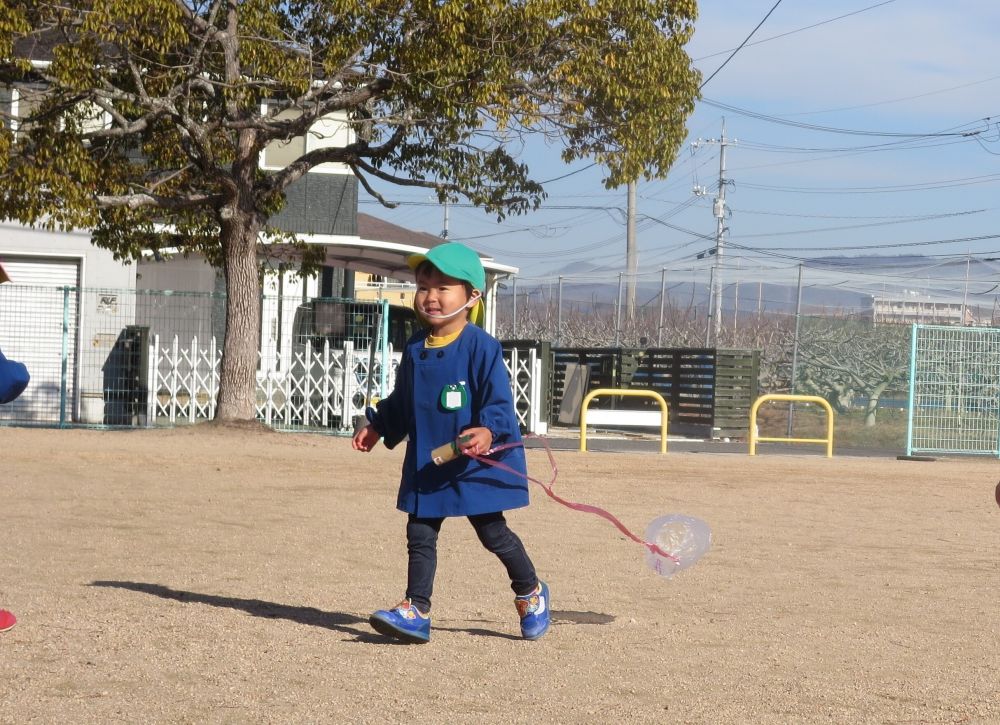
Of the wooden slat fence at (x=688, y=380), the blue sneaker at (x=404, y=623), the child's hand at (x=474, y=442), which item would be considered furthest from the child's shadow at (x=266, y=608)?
the wooden slat fence at (x=688, y=380)

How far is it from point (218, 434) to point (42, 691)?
1281cm

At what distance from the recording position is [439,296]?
16.7ft

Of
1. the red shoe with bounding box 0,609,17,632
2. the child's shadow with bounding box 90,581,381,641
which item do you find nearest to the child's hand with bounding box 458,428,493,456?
the child's shadow with bounding box 90,581,381,641

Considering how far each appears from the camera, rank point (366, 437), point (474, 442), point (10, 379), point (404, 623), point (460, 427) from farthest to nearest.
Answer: point (366, 437) → point (460, 427) → point (404, 623) → point (474, 442) → point (10, 379)

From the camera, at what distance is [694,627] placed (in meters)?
5.57

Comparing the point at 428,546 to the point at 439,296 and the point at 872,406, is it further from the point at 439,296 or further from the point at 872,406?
the point at 872,406

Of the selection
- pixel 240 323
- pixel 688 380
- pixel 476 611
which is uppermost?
pixel 240 323

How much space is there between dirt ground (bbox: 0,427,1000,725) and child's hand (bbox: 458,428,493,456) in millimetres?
726

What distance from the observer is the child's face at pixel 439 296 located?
5090mm

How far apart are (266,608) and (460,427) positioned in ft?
4.39

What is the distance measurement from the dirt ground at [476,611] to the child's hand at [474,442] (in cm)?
73

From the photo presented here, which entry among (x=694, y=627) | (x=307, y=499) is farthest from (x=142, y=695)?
(x=307, y=499)

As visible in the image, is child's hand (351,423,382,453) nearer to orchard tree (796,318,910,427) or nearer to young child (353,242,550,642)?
young child (353,242,550,642)

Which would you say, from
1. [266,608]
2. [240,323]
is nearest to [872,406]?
[240,323]
